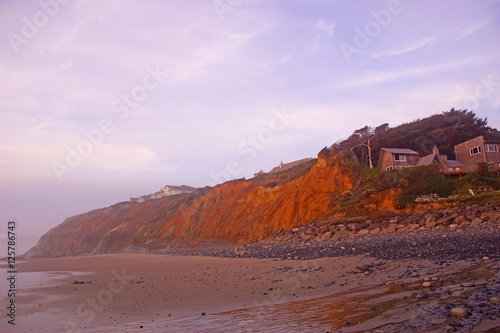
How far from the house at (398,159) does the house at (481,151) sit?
4.77 metres

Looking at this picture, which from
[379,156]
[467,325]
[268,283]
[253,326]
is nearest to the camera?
[467,325]

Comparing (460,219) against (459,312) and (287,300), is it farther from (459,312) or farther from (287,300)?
(459,312)

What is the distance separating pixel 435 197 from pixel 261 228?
14.5 m

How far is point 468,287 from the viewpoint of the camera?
7.45 meters

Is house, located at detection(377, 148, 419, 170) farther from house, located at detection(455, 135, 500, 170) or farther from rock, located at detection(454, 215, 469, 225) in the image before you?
rock, located at detection(454, 215, 469, 225)

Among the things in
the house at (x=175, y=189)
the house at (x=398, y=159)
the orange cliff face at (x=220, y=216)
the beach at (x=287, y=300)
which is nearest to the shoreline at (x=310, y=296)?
the beach at (x=287, y=300)

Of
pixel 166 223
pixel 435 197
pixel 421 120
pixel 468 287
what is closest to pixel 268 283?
pixel 468 287

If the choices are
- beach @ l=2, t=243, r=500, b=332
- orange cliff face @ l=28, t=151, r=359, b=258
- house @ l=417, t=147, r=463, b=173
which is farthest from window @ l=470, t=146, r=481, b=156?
beach @ l=2, t=243, r=500, b=332

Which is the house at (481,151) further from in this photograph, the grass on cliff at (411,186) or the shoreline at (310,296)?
the shoreline at (310,296)

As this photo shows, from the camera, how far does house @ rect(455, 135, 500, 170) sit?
32.8m

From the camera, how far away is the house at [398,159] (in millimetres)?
35281

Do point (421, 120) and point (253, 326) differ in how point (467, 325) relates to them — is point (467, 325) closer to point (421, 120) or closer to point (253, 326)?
point (253, 326)

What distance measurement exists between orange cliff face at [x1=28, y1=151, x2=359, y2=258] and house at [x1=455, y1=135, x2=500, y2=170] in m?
13.0

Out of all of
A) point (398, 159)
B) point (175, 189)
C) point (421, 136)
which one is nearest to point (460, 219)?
point (398, 159)
